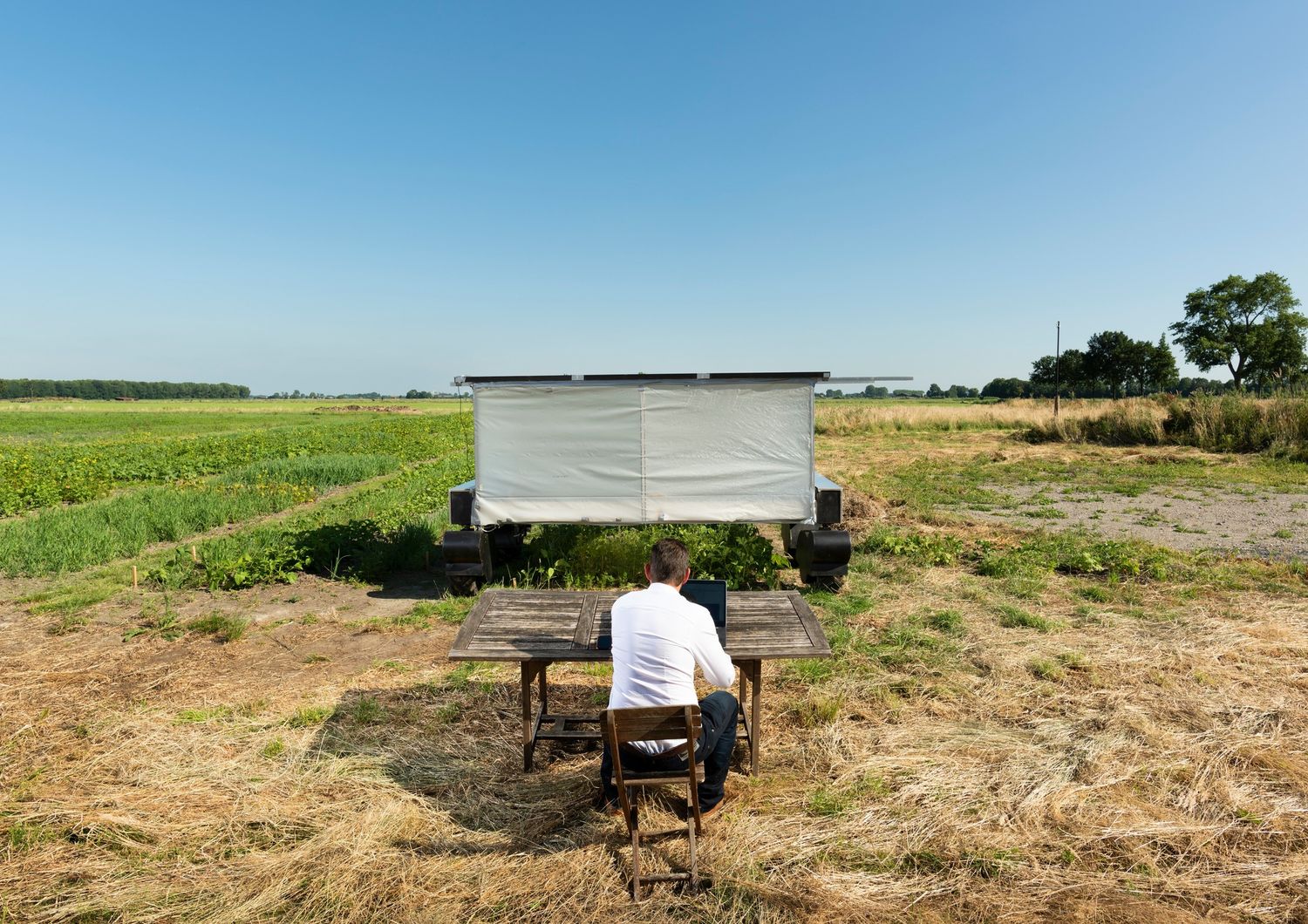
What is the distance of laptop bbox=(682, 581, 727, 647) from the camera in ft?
12.8

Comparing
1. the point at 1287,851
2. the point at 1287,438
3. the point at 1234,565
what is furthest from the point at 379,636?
the point at 1287,438

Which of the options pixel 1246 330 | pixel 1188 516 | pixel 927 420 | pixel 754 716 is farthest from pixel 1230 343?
pixel 754 716

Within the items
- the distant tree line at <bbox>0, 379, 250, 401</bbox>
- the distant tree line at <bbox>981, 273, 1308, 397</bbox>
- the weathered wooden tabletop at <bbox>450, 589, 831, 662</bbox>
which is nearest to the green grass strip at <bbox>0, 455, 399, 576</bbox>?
→ the weathered wooden tabletop at <bbox>450, 589, 831, 662</bbox>

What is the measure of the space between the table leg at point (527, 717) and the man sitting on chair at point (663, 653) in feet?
3.11

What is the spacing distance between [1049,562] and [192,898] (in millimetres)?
9385

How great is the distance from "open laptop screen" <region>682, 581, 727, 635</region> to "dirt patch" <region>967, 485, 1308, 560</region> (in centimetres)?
942

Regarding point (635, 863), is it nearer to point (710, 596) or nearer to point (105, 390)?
point (710, 596)

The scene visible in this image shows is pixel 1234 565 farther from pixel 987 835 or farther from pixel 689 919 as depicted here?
pixel 689 919

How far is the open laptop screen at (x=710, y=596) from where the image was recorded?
390cm

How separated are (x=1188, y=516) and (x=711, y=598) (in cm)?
1271

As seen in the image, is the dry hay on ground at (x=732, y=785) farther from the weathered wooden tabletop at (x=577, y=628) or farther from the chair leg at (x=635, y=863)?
the weathered wooden tabletop at (x=577, y=628)

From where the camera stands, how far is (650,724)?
3043 millimetres

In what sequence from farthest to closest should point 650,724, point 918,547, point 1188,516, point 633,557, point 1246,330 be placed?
1. point 1246,330
2. point 1188,516
3. point 918,547
4. point 633,557
5. point 650,724

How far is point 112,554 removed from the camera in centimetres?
986
